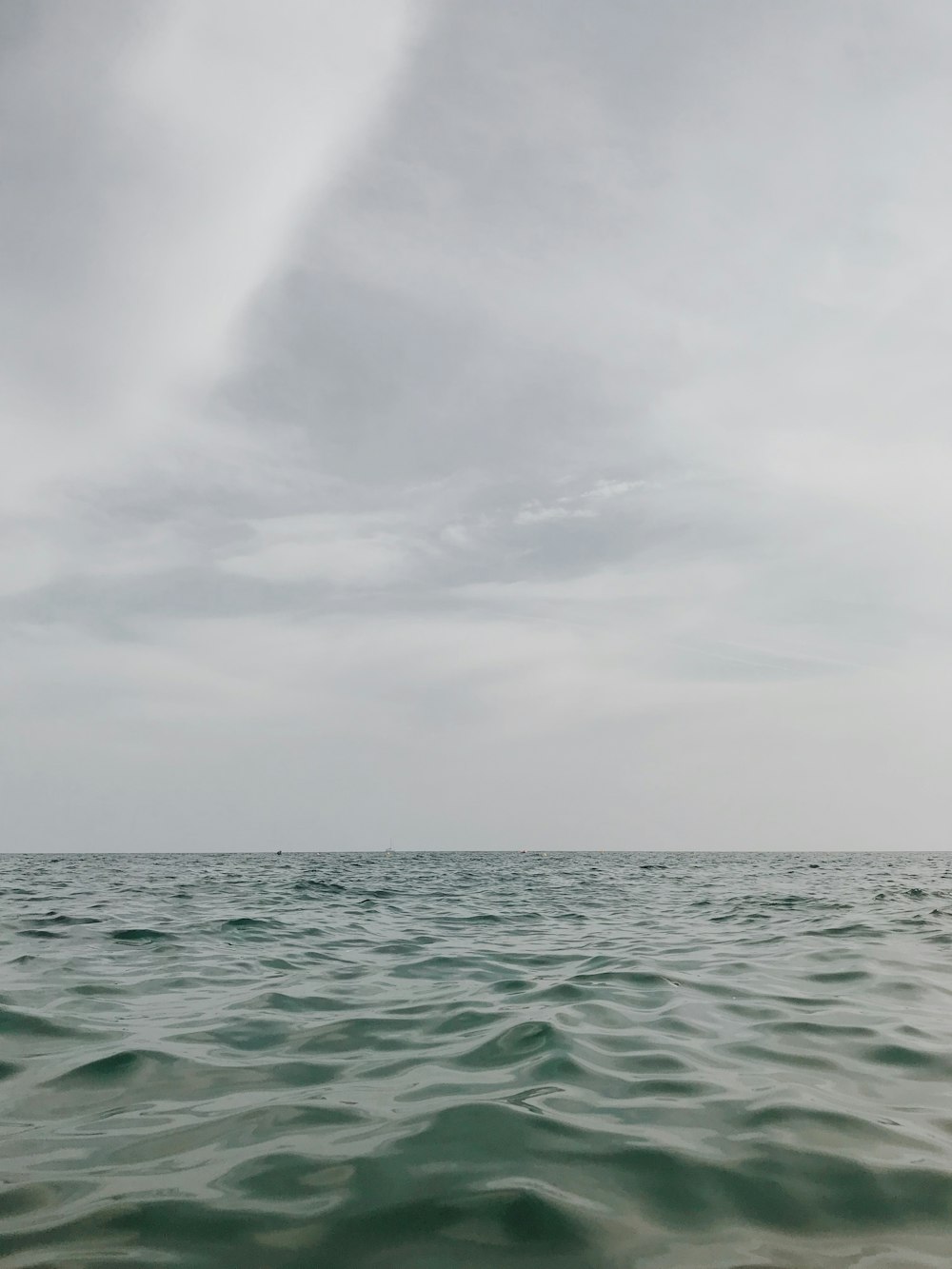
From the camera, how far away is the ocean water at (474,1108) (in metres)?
3.54

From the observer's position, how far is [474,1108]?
5031mm

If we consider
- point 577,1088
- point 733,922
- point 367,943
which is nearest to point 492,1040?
point 577,1088

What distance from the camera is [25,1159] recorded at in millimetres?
4266

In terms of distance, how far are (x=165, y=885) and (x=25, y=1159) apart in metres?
25.1

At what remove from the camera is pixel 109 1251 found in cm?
338

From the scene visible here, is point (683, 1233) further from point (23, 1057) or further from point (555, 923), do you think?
point (555, 923)

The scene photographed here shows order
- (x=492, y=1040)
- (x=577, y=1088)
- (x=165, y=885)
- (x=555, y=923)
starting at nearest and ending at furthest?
(x=577, y=1088), (x=492, y=1040), (x=555, y=923), (x=165, y=885)

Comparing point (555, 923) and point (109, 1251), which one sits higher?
point (109, 1251)

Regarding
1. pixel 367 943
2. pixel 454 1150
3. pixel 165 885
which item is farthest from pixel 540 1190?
pixel 165 885

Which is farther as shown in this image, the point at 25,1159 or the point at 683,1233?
the point at 25,1159

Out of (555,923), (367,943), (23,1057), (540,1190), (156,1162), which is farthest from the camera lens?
(555,923)

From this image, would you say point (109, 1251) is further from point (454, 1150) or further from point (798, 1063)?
point (798, 1063)

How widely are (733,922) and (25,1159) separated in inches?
550

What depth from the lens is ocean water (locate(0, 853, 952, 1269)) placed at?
3.54 m
